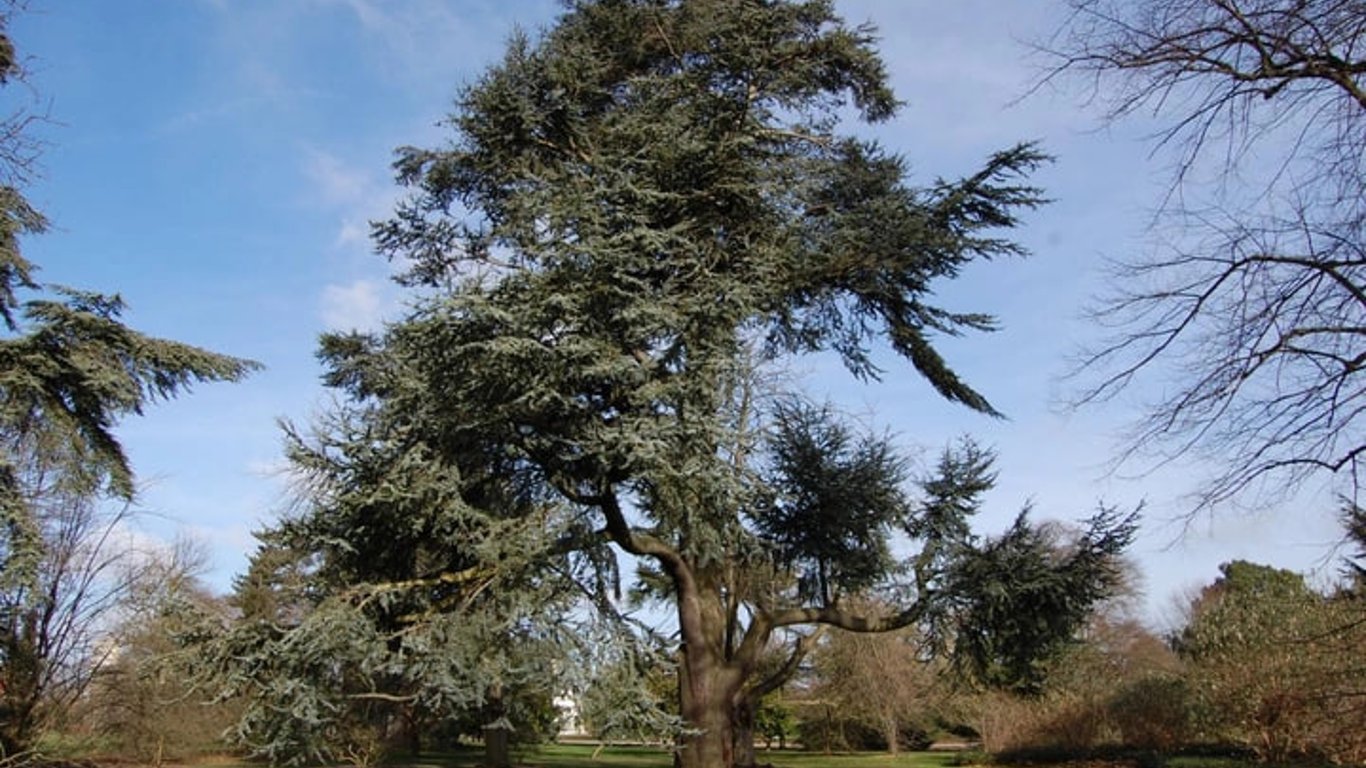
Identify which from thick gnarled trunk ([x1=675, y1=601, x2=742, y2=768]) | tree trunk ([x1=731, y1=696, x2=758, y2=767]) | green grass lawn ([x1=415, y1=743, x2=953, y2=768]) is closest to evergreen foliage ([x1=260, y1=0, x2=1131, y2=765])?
thick gnarled trunk ([x1=675, y1=601, x2=742, y2=768])

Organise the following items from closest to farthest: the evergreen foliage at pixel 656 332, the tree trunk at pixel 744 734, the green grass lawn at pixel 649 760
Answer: the evergreen foliage at pixel 656 332 < the tree trunk at pixel 744 734 < the green grass lawn at pixel 649 760

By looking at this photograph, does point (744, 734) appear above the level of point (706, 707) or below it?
below

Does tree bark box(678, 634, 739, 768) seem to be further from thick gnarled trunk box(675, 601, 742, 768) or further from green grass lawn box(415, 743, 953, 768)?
green grass lawn box(415, 743, 953, 768)

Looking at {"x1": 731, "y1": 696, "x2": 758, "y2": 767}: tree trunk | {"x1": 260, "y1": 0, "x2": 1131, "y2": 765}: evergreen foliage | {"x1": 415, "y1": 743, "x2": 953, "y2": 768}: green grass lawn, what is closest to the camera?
{"x1": 260, "y1": 0, "x2": 1131, "y2": 765}: evergreen foliage

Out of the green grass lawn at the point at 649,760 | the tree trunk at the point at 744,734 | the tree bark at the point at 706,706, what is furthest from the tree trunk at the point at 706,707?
the green grass lawn at the point at 649,760

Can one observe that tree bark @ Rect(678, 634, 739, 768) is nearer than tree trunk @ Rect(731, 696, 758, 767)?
Yes

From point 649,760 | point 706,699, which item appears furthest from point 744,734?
point 649,760

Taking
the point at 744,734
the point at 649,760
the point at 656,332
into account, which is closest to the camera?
the point at 656,332

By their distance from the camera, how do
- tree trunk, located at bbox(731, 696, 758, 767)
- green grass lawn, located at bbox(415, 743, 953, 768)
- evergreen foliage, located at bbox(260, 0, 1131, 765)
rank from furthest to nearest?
green grass lawn, located at bbox(415, 743, 953, 768) < tree trunk, located at bbox(731, 696, 758, 767) < evergreen foliage, located at bbox(260, 0, 1131, 765)

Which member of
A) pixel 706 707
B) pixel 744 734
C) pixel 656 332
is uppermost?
pixel 656 332

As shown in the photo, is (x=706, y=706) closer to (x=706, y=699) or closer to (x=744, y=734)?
(x=706, y=699)

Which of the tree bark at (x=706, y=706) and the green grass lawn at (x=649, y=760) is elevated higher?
the tree bark at (x=706, y=706)

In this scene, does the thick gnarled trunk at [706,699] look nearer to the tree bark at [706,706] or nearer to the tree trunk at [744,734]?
the tree bark at [706,706]

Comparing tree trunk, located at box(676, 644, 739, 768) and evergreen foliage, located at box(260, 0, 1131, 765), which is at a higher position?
evergreen foliage, located at box(260, 0, 1131, 765)
